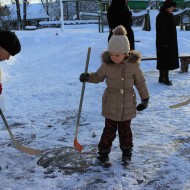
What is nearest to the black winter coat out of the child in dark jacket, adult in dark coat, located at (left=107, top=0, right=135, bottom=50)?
adult in dark coat, located at (left=107, top=0, right=135, bottom=50)

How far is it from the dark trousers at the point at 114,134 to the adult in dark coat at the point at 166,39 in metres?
3.97

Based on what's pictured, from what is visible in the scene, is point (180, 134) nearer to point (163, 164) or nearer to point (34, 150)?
point (163, 164)

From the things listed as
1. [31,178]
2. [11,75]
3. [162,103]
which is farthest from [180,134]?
[11,75]

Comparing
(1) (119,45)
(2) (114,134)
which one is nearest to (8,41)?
(1) (119,45)

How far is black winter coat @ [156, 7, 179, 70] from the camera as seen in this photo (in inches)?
279

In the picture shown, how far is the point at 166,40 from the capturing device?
7176 mm

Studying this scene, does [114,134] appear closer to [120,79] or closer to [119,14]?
[120,79]

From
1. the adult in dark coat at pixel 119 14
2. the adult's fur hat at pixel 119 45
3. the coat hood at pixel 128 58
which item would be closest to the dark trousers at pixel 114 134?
the coat hood at pixel 128 58

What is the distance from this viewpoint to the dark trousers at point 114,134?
3.55m

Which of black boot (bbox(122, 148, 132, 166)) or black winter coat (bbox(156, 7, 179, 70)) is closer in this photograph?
black boot (bbox(122, 148, 132, 166))

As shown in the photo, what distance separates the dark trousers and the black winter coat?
3.97 meters

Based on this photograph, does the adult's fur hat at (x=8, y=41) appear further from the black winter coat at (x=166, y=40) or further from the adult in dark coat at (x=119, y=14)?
the black winter coat at (x=166, y=40)

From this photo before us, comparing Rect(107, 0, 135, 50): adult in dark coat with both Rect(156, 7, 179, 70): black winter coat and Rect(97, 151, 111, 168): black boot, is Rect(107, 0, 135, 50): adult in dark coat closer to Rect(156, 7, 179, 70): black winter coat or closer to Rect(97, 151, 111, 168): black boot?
Rect(156, 7, 179, 70): black winter coat

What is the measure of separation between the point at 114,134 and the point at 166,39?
4063 mm
